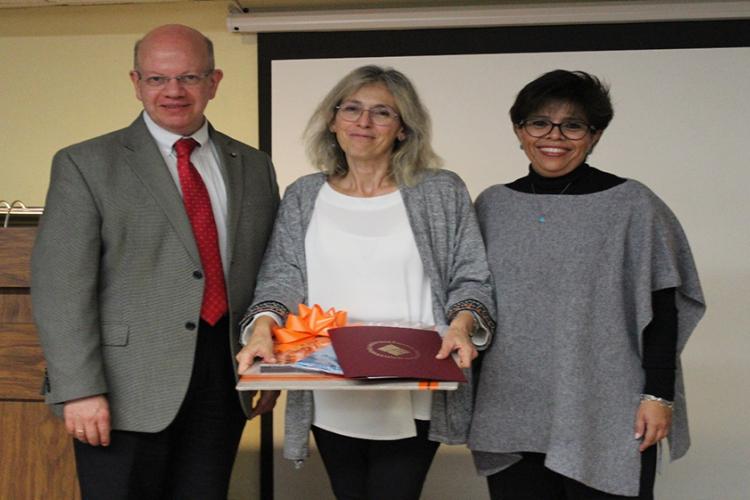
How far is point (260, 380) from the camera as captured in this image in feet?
5.37

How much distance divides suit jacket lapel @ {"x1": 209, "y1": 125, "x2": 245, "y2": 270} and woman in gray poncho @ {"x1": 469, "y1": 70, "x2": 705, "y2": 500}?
624 millimetres

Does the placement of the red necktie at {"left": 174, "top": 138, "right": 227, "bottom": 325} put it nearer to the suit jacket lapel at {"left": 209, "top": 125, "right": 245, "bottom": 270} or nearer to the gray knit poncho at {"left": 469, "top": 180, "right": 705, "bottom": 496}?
the suit jacket lapel at {"left": 209, "top": 125, "right": 245, "bottom": 270}

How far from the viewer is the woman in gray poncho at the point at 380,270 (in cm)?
192

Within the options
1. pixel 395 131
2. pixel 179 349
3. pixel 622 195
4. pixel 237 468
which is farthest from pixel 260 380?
pixel 237 468

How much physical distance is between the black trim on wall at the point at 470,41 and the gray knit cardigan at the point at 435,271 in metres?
1.82

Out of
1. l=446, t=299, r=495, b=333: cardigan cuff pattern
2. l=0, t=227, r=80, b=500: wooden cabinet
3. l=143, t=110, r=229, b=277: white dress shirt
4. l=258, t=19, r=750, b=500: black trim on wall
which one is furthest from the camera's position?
l=258, t=19, r=750, b=500: black trim on wall

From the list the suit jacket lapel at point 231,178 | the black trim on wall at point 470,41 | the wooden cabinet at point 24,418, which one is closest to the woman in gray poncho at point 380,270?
the suit jacket lapel at point 231,178

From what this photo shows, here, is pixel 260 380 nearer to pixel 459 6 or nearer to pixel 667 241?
pixel 667 241

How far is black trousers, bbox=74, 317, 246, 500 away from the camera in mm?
1854

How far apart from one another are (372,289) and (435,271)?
15 centimetres

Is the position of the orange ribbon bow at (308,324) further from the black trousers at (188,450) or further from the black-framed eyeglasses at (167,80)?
the black-framed eyeglasses at (167,80)

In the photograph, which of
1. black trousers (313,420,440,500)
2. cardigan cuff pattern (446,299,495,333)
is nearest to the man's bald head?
cardigan cuff pattern (446,299,495,333)

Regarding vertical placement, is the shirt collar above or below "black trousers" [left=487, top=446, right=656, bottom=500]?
above

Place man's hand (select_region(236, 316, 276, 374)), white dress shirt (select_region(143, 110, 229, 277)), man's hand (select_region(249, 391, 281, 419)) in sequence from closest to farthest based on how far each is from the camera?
man's hand (select_region(236, 316, 276, 374)), white dress shirt (select_region(143, 110, 229, 277)), man's hand (select_region(249, 391, 281, 419))
